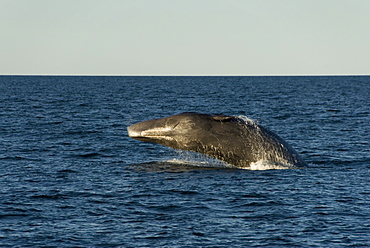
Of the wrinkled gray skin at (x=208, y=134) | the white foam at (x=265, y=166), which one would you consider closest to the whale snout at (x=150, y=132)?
the wrinkled gray skin at (x=208, y=134)

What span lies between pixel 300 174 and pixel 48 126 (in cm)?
2528

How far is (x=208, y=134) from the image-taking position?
61.8ft

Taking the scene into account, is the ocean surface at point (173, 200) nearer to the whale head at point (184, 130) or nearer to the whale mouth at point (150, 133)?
the whale head at point (184, 130)

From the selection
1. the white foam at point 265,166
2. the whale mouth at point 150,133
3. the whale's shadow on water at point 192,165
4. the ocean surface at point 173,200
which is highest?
the whale mouth at point 150,133

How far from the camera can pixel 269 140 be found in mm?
18969

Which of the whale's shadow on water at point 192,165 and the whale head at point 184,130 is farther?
the whale's shadow on water at point 192,165

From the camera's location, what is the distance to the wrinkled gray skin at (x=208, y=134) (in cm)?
1881

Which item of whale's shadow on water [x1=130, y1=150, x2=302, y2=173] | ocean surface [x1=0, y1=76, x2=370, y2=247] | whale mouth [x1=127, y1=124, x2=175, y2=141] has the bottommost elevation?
ocean surface [x1=0, y1=76, x2=370, y2=247]

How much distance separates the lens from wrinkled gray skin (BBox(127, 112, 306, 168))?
61.7 ft

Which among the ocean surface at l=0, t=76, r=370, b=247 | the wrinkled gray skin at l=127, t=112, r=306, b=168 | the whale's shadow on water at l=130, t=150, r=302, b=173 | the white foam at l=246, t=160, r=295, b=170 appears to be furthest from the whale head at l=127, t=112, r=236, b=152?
the whale's shadow on water at l=130, t=150, r=302, b=173

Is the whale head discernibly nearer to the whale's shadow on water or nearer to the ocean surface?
the ocean surface

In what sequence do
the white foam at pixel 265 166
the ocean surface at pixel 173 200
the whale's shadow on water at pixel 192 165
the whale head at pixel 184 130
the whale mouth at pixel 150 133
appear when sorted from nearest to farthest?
the ocean surface at pixel 173 200
the whale mouth at pixel 150 133
the whale head at pixel 184 130
the white foam at pixel 265 166
the whale's shadow on water at pixel 192 165

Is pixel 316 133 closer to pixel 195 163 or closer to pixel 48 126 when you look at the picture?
pixel 195 163

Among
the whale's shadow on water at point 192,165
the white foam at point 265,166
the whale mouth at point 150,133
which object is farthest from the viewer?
the whale's shadow on water at point 192,165
